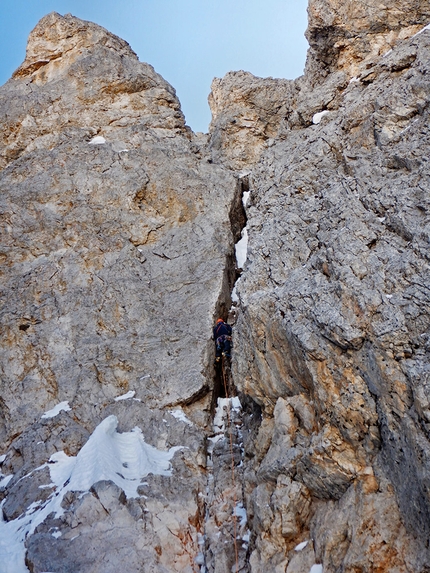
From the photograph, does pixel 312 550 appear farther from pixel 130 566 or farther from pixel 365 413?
pixel 130 566

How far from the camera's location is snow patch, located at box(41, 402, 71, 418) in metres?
16.9

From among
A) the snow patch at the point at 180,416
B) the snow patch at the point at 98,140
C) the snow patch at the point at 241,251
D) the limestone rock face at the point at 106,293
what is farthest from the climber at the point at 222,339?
the snow patch at the point at 98,140

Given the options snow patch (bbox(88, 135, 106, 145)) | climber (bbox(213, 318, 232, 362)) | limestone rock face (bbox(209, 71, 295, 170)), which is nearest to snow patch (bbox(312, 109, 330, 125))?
limestone rock face (bbox(209, 71, 295, 170))

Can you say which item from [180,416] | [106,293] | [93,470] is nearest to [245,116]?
[106,293]

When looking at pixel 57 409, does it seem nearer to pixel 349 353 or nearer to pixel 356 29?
pixel 349 353

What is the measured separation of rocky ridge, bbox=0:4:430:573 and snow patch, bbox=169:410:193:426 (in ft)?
0.18

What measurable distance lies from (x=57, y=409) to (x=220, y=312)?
7.01 m

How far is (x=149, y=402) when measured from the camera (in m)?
16.9

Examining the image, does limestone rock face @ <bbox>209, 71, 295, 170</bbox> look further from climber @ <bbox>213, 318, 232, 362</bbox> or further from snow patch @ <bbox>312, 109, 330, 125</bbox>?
climber @ <bbox>213, 318, 232, 362</bbox>

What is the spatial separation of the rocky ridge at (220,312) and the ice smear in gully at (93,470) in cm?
9

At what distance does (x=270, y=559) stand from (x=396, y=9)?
71.6 feet

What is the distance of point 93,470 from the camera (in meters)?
14.0

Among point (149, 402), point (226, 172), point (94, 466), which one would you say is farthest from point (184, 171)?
point (94, 466)

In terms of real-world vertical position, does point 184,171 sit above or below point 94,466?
above
